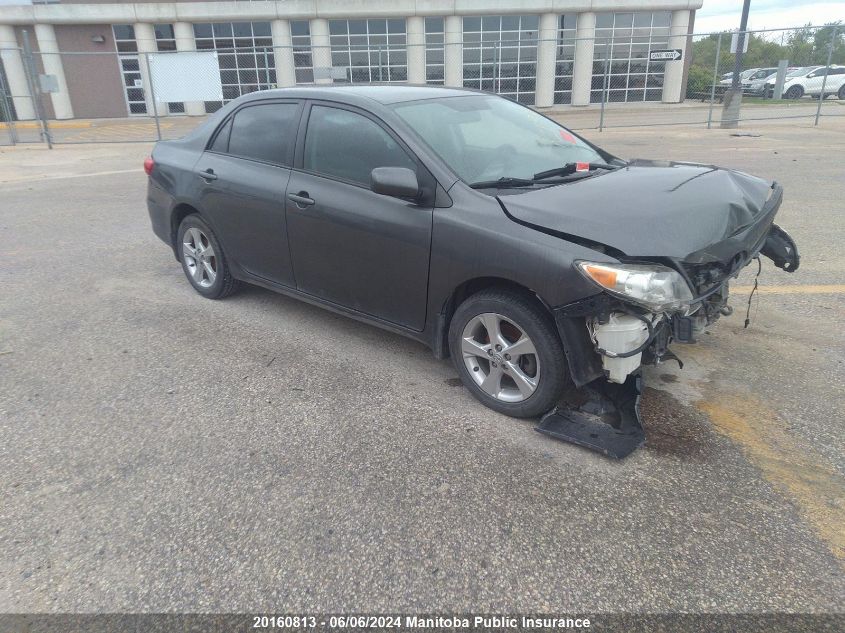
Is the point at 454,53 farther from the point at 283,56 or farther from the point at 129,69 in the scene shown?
the point at 129,69

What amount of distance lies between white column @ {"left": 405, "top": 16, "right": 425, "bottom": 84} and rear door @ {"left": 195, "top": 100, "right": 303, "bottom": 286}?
23.2 m

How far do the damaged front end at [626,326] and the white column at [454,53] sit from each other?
24.9 m

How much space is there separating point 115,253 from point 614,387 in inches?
222

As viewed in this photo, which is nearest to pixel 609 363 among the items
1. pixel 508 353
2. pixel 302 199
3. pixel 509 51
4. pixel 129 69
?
pixel 508 353

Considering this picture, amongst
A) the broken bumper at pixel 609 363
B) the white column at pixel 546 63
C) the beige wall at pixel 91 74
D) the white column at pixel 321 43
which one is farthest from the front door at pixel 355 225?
the beige wall at pixel 91 74

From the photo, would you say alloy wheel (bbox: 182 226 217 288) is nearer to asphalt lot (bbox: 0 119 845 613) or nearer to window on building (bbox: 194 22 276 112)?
asphalt lot (bbox: 0 119 845 613)

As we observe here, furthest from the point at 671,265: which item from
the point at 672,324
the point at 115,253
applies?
the point at 115,253

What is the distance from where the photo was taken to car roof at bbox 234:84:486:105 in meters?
4.02

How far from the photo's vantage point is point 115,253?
679cm

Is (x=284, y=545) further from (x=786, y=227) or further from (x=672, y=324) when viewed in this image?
(x=786, y=227)

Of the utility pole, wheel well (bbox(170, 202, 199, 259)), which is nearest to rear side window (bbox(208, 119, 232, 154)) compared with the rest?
wheel well (bbox(170, 202, 199, 259))

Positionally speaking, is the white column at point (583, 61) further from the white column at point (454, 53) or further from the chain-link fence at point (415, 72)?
the white column at point (454, 53)

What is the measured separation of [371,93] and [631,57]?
26804 mm

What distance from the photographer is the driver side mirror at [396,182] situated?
3.40 meters
